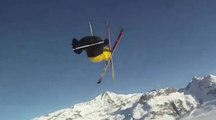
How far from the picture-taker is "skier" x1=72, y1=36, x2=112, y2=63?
11.7 meters

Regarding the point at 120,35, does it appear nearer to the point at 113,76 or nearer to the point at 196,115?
the point at 113,76

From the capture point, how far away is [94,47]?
12117 millimetres

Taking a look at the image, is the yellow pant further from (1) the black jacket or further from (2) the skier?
(1) the black jacket

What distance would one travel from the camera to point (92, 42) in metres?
11.8

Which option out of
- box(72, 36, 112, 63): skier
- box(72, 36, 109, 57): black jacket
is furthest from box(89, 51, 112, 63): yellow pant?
box(72, 36, 109, 57): black jacket

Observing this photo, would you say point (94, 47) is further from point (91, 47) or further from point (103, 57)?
point (103, 57)

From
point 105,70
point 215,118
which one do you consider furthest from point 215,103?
point 105,70

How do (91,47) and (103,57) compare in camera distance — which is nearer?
(91,47)

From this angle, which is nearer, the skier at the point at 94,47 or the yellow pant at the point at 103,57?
the skier at the point at 94,47

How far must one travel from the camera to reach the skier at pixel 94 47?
11664mm

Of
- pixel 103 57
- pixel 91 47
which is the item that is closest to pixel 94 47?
pixel 91 47

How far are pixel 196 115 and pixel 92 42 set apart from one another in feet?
54.5

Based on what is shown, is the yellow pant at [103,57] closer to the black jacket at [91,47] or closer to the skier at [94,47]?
the skier at [94,47]

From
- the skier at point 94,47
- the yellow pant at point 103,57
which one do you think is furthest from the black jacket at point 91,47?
the yellow pant at point 103,57
